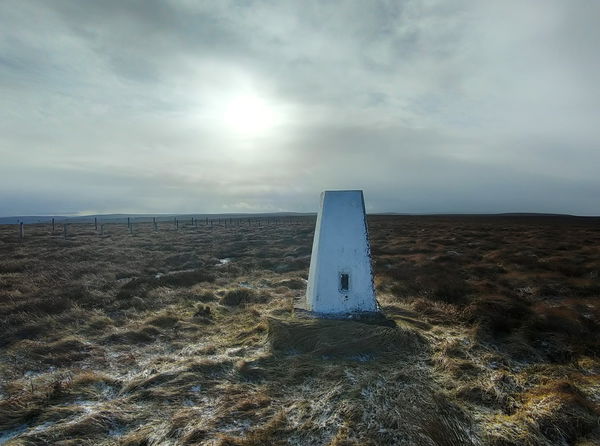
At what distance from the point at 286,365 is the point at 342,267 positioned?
3.16 meters

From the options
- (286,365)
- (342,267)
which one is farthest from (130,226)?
(286,365)

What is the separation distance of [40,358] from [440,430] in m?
9.16

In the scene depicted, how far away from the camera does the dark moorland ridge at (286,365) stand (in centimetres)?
609

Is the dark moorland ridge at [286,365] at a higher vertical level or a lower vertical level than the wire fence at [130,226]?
lower

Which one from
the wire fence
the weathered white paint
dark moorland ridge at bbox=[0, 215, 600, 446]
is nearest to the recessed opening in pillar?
the weathered white paint

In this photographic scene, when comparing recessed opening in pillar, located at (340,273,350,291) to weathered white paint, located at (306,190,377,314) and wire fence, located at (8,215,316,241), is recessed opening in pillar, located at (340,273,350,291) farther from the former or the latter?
wire fence, located at (8,215,316,241)

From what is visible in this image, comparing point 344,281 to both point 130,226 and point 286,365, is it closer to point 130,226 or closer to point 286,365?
point 286,365

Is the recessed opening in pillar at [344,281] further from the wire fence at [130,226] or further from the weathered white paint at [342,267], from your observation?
the wire fence at [130,226]

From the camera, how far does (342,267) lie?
10250 mm

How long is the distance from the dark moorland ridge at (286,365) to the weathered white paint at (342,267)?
2.45ft

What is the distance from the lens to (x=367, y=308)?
1033 centimetres

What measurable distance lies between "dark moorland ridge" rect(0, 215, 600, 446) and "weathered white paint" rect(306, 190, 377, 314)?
0.75m

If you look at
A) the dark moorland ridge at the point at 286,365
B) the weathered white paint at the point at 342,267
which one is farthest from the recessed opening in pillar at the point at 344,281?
the dark moorland ridge at the point at 286,365

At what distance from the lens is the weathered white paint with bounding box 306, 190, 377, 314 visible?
10258 millimetres
